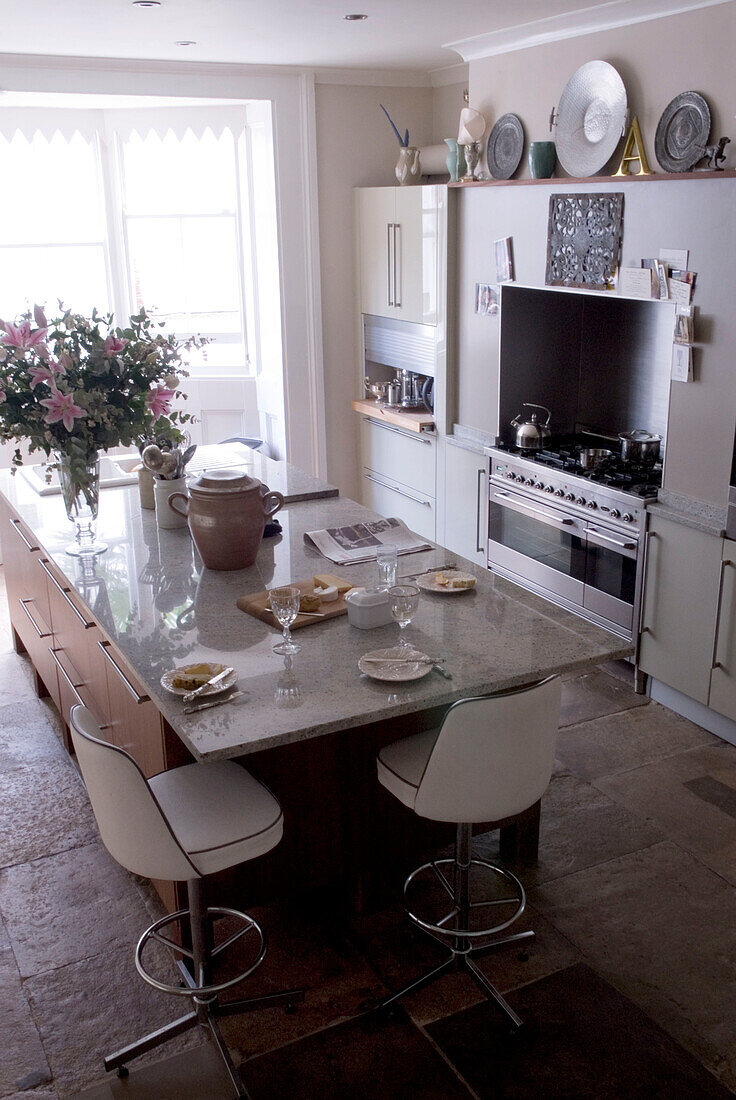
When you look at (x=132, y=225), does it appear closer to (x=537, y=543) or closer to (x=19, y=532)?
(x=19, y=532)

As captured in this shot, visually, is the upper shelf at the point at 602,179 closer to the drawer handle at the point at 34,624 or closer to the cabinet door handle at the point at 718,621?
the cabinet door handle at the point at 718,621

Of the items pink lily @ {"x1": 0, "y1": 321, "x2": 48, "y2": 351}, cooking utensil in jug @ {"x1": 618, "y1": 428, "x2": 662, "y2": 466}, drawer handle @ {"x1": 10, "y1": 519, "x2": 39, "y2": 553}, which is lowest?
drawer handle @ {"x1": 10, "y1": 519, "x2": 39, "y2": 553}

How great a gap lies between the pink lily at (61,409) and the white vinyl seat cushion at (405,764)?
4.73 ft

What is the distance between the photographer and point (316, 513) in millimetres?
3822

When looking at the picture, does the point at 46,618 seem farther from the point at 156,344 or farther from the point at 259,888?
the point at 259,888

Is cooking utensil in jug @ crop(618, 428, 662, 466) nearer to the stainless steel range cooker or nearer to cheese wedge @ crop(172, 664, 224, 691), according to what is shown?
the stainless steel range cooker

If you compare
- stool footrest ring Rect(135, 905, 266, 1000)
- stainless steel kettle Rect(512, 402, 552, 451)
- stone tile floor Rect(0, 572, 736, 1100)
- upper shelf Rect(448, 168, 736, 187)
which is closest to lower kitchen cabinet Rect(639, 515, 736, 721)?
stone tile floor Rect(0, 572, 736, 1100)

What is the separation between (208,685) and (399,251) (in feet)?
12.3

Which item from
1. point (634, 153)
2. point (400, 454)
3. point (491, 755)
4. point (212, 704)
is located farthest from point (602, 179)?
point (212, 704)

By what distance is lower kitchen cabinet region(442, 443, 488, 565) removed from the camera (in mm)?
5148

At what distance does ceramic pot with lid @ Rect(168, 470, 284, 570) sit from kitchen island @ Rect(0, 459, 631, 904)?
65 millimetres

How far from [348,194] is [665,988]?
4730mm

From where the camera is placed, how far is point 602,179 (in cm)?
400

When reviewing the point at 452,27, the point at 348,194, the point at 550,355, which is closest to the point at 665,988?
the point at 550,355
